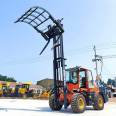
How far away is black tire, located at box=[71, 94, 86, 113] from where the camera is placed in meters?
16.8

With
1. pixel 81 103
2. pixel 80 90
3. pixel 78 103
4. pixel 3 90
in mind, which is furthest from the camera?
pixel 3 90

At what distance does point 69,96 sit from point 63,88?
557mm

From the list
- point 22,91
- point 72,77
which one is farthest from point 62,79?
point 22,91

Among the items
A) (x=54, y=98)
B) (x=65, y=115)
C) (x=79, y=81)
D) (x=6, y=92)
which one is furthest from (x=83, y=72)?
(x=6, y=92)

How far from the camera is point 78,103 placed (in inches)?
667

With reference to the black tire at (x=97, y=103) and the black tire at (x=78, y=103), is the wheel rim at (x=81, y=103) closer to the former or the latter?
the black tire at (x=78, y=103)

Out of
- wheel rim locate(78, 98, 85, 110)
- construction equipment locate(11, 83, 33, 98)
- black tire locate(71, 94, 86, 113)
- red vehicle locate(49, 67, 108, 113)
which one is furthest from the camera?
construction equipment locate(11, 83, 33, 98)

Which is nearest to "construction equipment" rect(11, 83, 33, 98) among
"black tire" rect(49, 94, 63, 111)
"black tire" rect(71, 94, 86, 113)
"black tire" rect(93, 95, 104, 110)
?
"black tire" rect(49, 94, 63, 111)

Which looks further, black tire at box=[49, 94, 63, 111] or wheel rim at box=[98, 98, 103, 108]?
wheel rim at box=[98, 98, 103, 108]

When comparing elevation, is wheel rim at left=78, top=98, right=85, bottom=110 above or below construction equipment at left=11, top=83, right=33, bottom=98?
below

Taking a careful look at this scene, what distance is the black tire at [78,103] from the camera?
661 inches

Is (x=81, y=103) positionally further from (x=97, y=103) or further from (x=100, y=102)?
(x=100, y=102)

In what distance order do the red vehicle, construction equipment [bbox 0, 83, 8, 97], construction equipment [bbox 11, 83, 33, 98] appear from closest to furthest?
the red vehicle < construction equipment [bbox 11, 83, 33, 98] < construction equipment [bbox 0, 83, 8, 97]

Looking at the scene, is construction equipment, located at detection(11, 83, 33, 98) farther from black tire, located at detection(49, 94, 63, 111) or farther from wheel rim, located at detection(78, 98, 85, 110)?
wheel rim, located at detection(78, 98, 85, 110)
